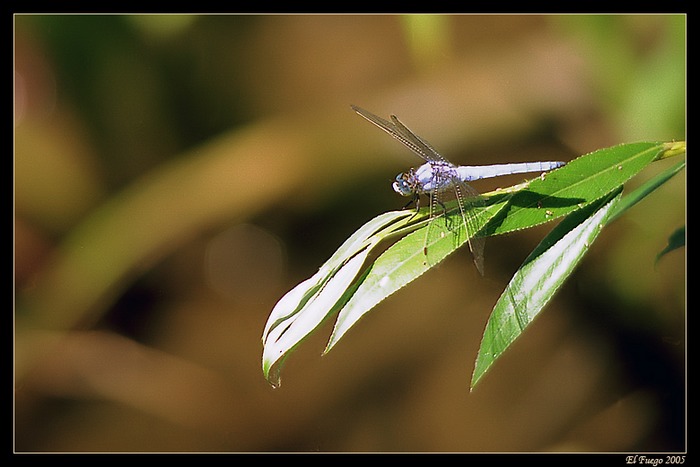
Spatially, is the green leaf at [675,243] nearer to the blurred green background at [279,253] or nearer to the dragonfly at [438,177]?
the dragonfly at [438,177]

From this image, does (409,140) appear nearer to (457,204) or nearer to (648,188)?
(457,204)

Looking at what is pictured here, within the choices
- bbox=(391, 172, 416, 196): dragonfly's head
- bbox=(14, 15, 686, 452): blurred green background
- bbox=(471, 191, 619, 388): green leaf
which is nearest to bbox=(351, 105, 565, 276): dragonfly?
bbox=(391, 172, 416, 196): dragonfly's head

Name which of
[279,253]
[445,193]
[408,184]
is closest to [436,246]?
[445,193]

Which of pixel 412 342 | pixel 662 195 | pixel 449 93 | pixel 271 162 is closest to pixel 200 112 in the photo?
pixel 271 162

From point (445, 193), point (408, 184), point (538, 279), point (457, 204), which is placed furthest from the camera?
point (408, 184)

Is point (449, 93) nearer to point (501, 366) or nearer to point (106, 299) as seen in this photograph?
point (501, 366)

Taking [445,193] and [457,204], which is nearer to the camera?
[457,204]

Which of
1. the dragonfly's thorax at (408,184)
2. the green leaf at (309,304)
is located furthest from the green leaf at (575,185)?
the dragonfly's thorax at (408,184)
